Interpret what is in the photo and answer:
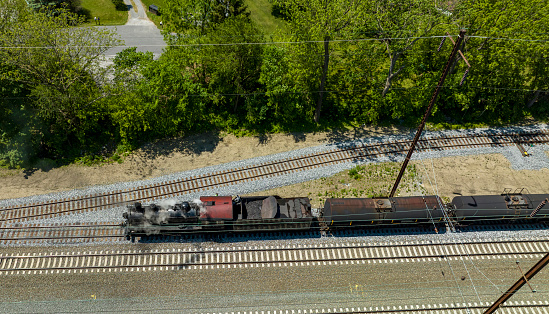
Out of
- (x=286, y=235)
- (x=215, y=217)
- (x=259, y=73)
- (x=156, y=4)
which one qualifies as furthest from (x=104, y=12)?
(x=286, y=235)

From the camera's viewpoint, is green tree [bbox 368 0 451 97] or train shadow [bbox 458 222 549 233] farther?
green tree [bbox 368 0 451 97]

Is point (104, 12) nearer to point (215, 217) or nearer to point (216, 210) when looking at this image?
point (216, 210)

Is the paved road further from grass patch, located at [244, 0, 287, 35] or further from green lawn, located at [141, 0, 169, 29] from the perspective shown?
grass patch, located at [244, 0, 287, 35]

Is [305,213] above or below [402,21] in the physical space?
below

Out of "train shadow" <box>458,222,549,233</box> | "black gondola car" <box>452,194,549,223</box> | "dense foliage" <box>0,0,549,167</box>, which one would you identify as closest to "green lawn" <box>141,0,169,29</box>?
"dense foliage" <box>0,0,549,167</box>

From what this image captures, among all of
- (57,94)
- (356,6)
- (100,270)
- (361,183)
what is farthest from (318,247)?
(57,94)
